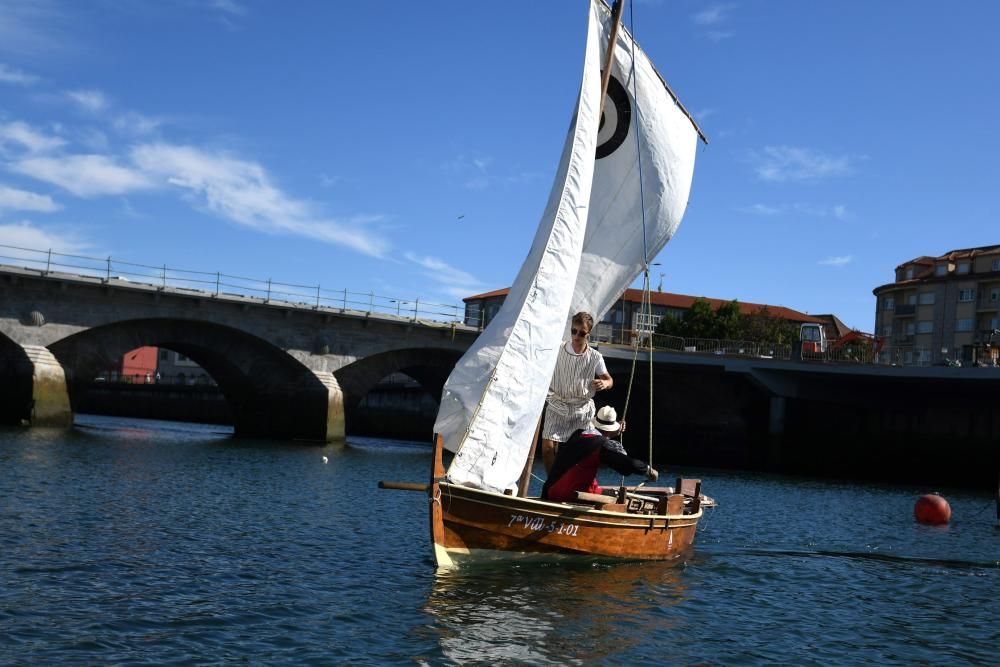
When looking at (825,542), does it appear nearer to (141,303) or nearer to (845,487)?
(845,487)

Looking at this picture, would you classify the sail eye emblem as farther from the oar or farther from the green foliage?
the green foliage

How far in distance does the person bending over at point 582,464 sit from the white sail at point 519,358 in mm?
873

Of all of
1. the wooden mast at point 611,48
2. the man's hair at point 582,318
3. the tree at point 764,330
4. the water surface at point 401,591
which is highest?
the tree at point 764,330

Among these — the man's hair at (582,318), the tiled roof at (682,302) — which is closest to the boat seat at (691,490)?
the man's hair at (582,318)

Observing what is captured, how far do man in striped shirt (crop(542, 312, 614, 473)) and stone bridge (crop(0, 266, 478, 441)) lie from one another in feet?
121

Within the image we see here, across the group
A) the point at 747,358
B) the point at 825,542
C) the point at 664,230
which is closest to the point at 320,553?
the point at 664,230

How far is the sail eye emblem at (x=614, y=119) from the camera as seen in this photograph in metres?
20.0

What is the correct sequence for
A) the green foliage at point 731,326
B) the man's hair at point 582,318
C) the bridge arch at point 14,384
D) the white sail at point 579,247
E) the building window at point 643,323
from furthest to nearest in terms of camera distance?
1. the green foliage at point 731,326
2. the bridge arch at point 14,384
3. the building window at point 643,323
4. the man's hair at point 582,318
5. the white sail at point 579,247

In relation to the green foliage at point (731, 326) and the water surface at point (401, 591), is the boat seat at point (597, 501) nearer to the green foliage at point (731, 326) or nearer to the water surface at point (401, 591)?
the water surface at point (401, 591)

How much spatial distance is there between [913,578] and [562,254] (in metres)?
9.93

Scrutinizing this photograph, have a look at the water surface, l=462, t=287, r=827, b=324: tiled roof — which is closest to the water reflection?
the water surface

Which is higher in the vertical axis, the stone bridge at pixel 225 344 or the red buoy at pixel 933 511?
the stone bridge at pixel 225 344

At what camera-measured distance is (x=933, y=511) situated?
103ft

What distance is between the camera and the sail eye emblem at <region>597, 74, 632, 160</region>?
1998 cm
